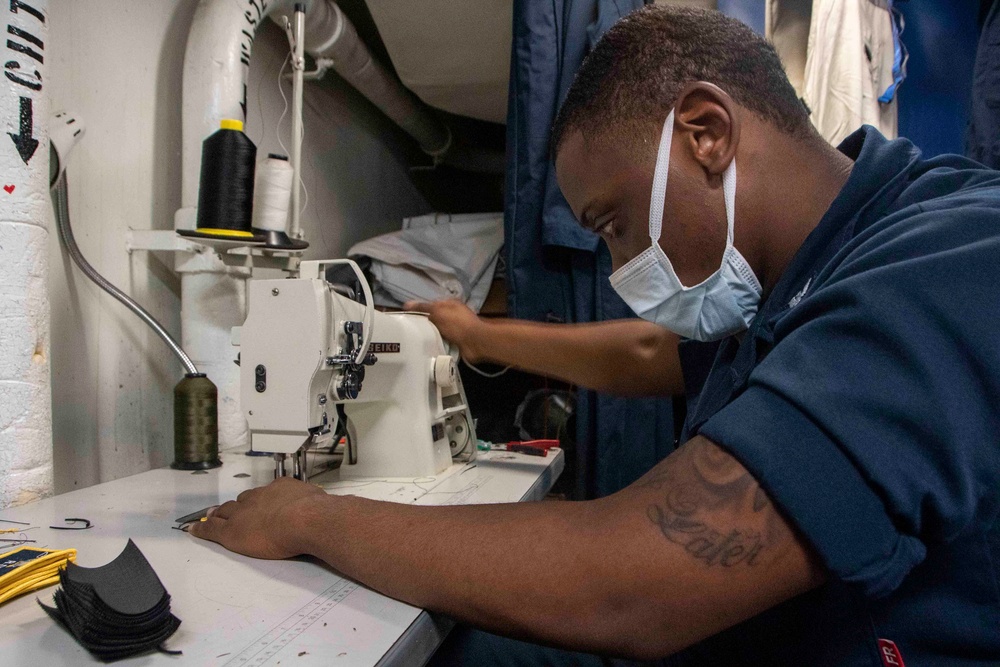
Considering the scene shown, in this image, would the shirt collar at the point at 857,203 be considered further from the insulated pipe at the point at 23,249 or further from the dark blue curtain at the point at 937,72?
the dark blue curtain at the point at 937,72

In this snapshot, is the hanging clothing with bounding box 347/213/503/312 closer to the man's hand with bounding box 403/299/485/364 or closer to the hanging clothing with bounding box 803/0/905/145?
the man's hand with bounding box 403/299/485/364

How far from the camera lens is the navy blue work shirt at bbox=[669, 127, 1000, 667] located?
1.65 feet

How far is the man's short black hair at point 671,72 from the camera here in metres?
0.90

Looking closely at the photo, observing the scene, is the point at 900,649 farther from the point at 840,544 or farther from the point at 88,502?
the point at 88,502

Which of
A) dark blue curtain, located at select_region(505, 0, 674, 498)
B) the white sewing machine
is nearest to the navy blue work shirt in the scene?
the white sewing machine

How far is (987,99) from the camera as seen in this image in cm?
179

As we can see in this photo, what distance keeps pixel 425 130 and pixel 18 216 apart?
2486 millimetres

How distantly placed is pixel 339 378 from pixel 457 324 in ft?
1.80

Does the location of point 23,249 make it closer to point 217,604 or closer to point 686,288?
point 217,604

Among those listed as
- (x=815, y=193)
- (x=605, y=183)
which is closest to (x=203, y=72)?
(x=605, y=183)

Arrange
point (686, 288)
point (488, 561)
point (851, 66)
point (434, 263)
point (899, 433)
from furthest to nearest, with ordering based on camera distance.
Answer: point (434, 263) < point (851, 66) < point (686, 288) < point (488, 561) < point (899, 433)

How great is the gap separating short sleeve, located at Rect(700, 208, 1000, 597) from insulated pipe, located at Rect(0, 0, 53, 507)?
1.17 m

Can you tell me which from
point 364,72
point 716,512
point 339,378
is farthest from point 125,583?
point 364,72

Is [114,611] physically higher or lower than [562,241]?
lower
